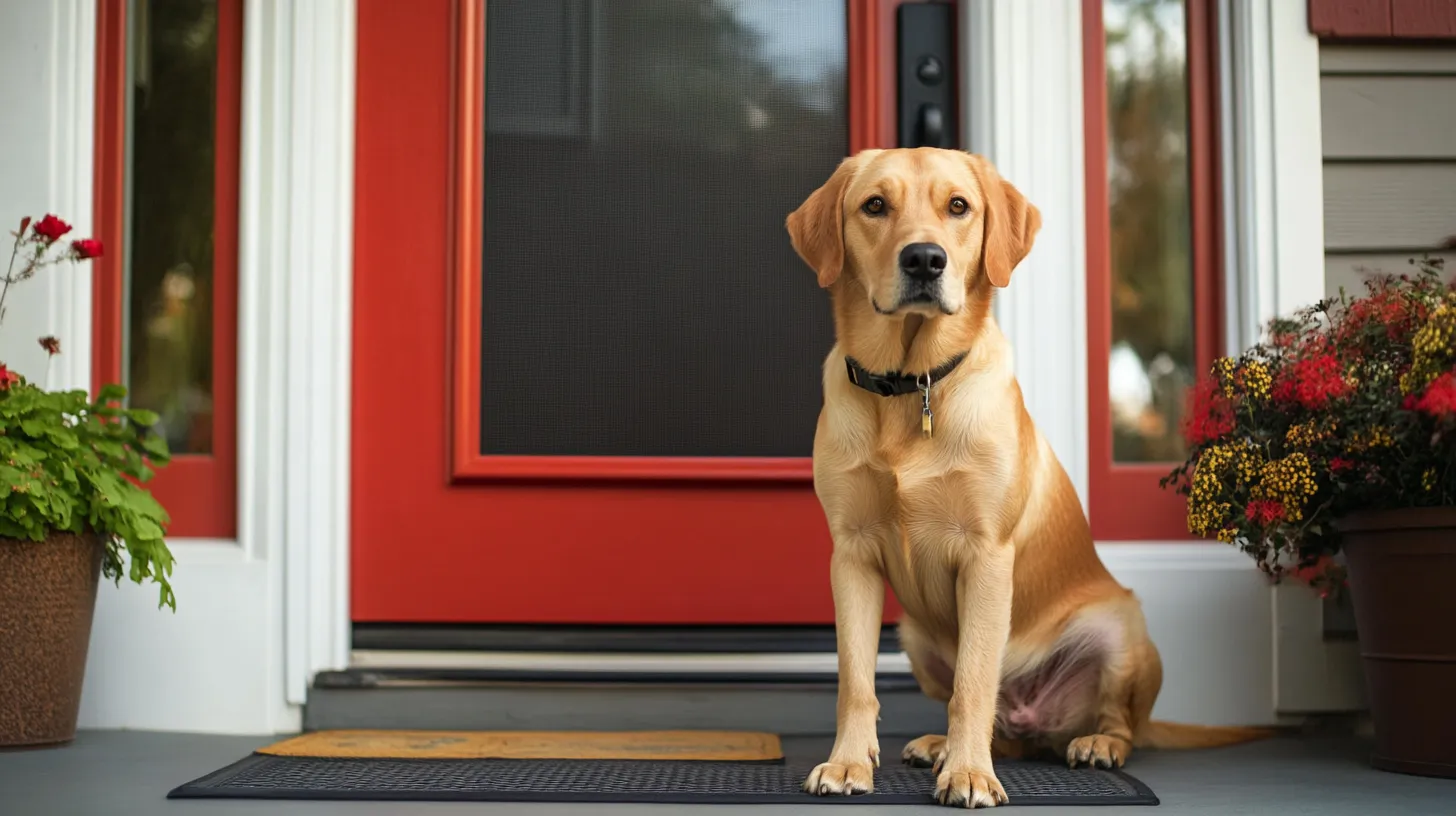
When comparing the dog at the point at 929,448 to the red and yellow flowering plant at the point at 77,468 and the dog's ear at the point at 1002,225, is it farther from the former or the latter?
the red and yellow flowering plant at the point at 77,468

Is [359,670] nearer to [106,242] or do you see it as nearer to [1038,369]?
[106,242]

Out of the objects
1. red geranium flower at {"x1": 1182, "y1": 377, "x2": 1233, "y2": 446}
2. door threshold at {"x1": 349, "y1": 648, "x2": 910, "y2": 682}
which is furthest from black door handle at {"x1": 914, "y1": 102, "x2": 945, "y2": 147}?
door threshold at {"x1": 349, "y1": 648, "x2": 910, "y2": 682}

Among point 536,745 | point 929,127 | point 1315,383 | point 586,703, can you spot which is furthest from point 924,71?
point 536,745

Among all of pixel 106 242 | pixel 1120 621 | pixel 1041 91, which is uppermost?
pixel 1041 91

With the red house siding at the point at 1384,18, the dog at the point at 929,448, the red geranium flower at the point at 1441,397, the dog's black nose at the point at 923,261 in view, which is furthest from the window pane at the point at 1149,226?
the dog's black nose at the point at 923,261

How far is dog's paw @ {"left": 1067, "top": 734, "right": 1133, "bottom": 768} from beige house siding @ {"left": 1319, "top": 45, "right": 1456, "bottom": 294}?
4.34 feet

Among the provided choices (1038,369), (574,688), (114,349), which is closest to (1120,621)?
(1038,369)

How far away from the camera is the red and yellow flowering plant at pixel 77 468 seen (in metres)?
2.71

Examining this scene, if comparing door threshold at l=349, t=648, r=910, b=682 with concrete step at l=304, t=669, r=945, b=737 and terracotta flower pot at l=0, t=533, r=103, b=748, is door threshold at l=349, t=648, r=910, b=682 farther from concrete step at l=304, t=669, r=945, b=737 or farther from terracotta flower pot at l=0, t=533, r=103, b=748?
terracotta flower pot at l=0, t=533, r=103, b=748

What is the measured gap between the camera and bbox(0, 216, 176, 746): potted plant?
8.96 feet

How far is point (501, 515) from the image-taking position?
3.25 metres

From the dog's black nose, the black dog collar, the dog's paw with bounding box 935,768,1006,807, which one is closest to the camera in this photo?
the dog's paw with bounding box 935,768,1006,807

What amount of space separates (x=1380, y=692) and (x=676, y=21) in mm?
2142

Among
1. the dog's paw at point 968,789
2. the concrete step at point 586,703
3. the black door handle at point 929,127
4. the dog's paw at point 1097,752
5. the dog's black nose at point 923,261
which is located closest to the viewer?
the dog's paw at point 968,789
